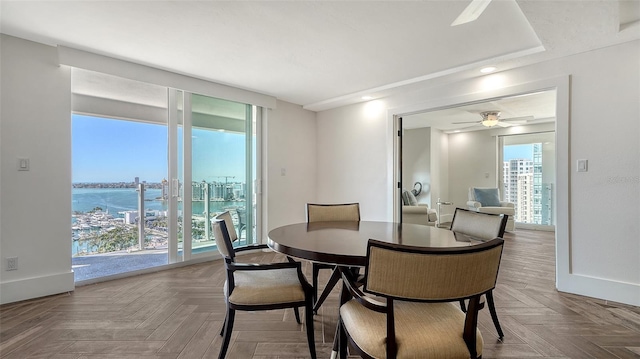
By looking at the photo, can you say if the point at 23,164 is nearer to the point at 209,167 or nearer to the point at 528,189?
the point at 209,167

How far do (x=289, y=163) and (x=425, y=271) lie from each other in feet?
13.4

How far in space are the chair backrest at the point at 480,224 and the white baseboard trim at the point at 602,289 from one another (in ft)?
4.85

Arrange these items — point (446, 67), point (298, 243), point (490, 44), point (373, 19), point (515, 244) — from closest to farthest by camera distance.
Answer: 1. point (298, 243)
2. point (373, 19)
3. point (490, 44)
4. point (446, 67)
5. point (515, 244)

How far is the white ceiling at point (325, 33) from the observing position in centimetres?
219

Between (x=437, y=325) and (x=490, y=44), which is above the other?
(x=490, y=44)

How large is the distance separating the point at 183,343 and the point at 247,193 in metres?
2.70

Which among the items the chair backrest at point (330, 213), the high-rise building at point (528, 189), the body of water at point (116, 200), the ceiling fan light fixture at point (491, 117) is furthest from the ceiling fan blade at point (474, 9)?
the high-rise building at point (528, 189)

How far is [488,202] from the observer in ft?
22.4

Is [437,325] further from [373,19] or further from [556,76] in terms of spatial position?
[556,76]

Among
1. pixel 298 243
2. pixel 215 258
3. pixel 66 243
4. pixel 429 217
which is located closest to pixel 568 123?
pixel 298 243

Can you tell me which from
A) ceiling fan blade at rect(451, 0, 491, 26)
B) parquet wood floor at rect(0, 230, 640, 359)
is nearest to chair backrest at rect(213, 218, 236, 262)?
parquet wood floor at rect(0, 230, 640, 359)

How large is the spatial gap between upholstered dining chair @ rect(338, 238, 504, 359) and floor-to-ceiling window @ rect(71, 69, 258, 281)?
3212mm

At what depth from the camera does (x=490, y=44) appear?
2.78 meters

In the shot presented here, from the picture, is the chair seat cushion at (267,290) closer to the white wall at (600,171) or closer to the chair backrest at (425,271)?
the chair backrest at (425,271)
